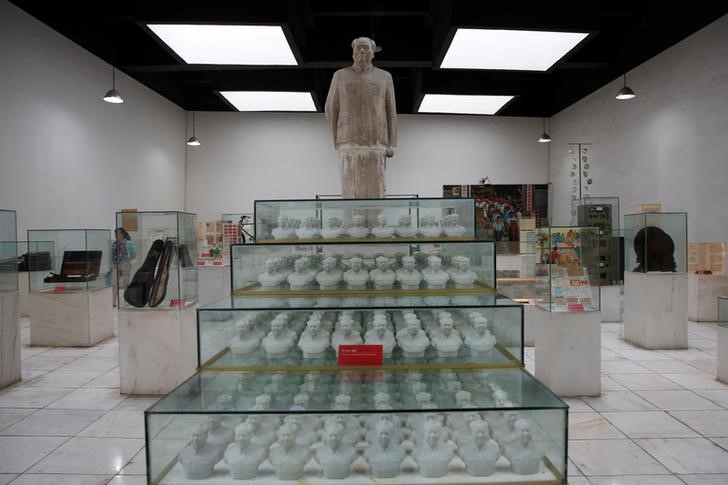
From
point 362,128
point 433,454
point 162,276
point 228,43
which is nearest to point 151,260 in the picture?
point 162,276

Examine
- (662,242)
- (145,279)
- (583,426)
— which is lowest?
(583,426)

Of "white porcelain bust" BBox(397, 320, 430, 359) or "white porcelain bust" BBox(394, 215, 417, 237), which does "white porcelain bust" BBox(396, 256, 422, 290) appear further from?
"white porcelain bust" BBox(397, 320, 430, 359)

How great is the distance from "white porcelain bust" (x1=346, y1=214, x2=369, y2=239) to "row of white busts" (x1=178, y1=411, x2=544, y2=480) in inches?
50.2

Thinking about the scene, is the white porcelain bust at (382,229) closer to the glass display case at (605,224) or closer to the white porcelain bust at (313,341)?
the white porcelain bust at (313,341)

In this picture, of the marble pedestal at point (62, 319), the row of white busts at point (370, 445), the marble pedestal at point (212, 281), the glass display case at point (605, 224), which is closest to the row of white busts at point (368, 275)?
the row of white busts at point (370, 445)

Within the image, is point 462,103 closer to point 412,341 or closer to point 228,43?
point 228,43

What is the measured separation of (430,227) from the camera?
2.96 meters

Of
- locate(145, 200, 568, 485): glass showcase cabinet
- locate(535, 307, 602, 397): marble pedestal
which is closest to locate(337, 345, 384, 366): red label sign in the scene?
locate(145, 200, 568, 485): glass showcase cabinet

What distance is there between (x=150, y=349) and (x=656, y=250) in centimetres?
619

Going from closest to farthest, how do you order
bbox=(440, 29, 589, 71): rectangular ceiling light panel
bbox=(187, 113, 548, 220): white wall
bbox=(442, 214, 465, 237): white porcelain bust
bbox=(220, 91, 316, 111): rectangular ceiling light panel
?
bbox=(442, 214, 465, 237): white porcelain bust → bbox=(440, 29, 589, 71): rectangular ceiling light panel → bbox=(220, 91, 316, 111): rectangular ceiling light panel → bbox=(187, 113, 548, 220): white wall

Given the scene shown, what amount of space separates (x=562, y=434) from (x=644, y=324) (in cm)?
495

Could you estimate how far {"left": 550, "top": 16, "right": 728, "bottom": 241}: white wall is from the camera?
7.24 meters

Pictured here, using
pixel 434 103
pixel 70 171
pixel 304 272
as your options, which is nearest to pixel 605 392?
pixel 304 272

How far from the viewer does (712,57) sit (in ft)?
23.9
